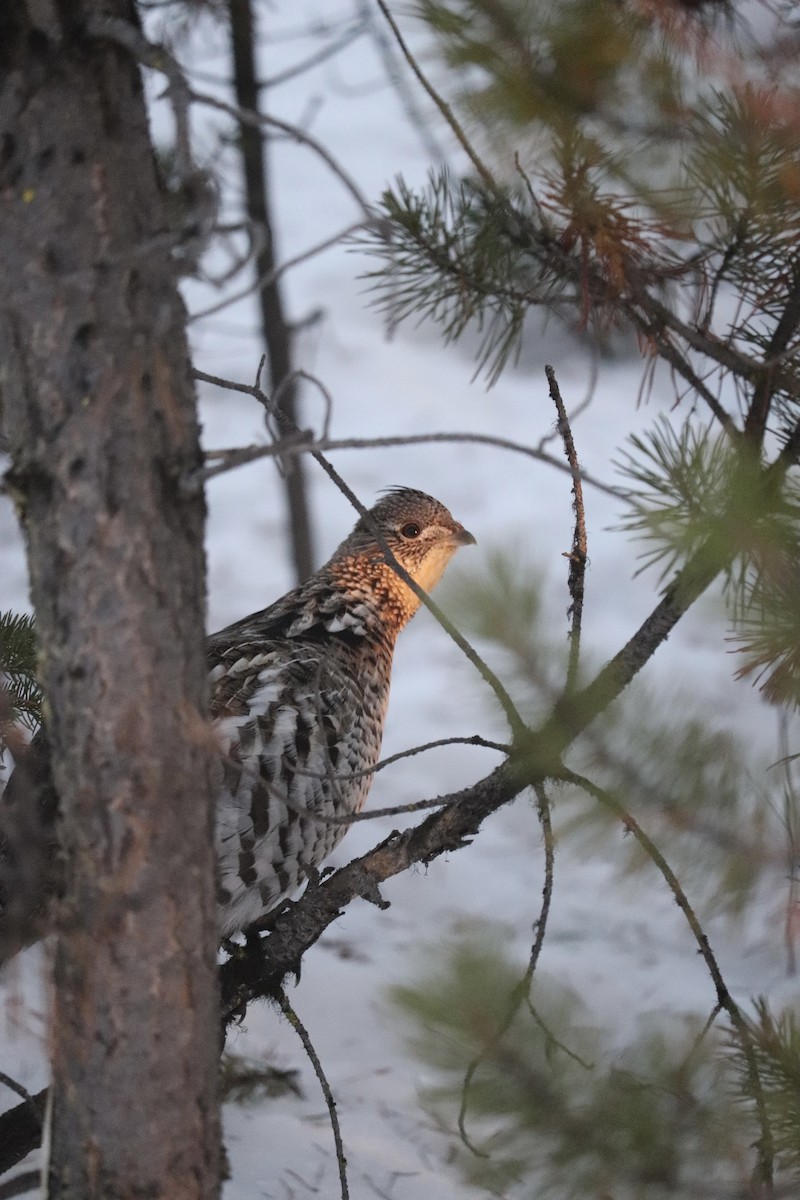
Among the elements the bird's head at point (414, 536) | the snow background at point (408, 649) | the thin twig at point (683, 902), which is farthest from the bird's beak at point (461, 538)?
the thin twig at point (683, 902)

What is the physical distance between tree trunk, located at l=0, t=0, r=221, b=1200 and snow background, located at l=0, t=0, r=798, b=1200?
212mm

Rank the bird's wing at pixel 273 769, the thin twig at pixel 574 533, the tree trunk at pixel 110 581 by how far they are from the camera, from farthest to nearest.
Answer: the bird's wing at pixel 273 769, the thin twig at pixel 574 533, the tree trunk at pixel 110 581

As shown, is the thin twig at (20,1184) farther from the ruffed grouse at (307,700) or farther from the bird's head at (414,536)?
the bird's head at (414,536)

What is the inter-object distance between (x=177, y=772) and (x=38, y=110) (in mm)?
688

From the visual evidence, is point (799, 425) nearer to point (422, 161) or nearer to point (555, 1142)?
point (555, 1142)

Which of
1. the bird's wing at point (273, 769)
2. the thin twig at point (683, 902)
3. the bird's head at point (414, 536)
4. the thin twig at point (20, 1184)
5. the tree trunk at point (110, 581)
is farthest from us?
the bird's head at point (414, 536)

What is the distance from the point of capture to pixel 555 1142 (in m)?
1.46

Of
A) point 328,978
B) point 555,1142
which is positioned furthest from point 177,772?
point 328,978

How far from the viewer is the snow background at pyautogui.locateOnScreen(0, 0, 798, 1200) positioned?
253 cm

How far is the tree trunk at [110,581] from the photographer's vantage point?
1254mm

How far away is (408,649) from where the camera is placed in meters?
5.68

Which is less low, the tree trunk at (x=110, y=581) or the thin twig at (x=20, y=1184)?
the tree trunk at (x=110, y=581)

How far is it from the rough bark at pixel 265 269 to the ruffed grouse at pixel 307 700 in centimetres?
128

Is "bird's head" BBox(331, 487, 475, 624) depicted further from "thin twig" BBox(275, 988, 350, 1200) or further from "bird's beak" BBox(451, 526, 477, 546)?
"thin twig" BBox(275, 988, 350, 1200)
